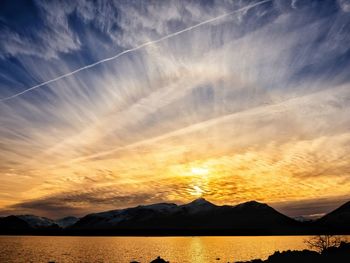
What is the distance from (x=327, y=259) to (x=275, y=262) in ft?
32.7

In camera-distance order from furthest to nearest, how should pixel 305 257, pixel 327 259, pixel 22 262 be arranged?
pixel 22 262 < pixel 305 257 < pixel 327 259

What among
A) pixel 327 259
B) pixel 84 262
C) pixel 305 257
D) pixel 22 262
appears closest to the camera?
pixel 327 259

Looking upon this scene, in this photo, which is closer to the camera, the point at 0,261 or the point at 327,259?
the point at 327,259

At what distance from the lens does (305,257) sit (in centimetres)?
6469

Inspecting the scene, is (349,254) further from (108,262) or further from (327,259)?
(108,262)

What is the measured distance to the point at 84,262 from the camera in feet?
408

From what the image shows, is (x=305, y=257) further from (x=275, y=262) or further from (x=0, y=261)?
(x=0, y=261)

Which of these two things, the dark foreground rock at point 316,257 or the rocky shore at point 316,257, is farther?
the dark foreground rock at point 316,257

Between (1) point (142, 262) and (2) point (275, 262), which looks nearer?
(2) point (275, 262)

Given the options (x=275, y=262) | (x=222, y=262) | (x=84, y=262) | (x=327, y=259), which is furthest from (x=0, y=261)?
(x=327, y=259)

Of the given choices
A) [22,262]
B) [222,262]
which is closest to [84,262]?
[22,262]

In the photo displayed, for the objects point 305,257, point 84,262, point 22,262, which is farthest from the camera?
point 84,262

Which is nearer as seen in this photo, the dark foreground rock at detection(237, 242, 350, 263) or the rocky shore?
the rocky shore

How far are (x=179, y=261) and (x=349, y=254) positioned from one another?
78.1 meters
